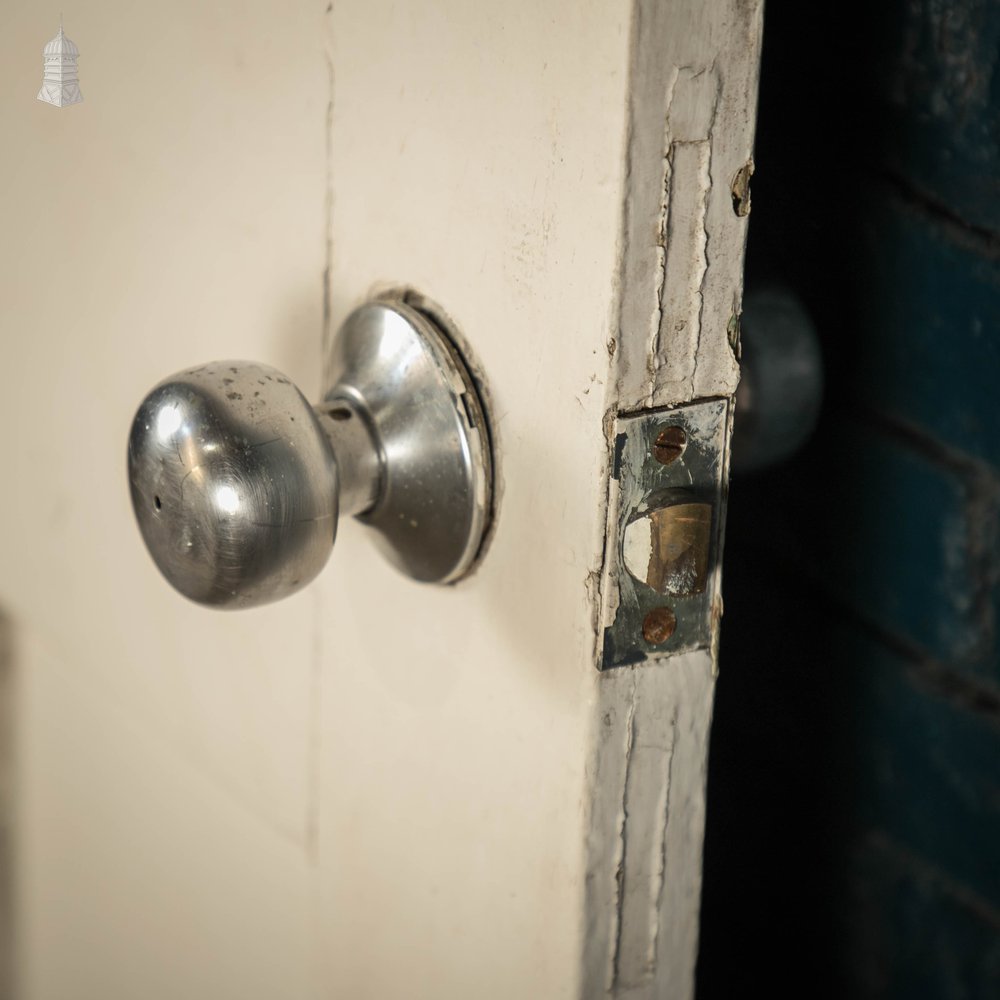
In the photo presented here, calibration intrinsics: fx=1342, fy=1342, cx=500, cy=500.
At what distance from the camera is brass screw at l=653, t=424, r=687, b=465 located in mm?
395

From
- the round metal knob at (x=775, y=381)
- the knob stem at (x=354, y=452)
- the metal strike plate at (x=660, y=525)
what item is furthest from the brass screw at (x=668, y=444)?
the round metal knob at (x=775, y=381)

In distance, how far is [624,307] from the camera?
373 millimetres

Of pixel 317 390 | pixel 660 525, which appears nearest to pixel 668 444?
pixel 660 525

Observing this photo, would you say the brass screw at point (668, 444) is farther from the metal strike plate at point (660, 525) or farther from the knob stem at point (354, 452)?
the knob stem at point (354, 452)

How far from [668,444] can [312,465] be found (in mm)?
111

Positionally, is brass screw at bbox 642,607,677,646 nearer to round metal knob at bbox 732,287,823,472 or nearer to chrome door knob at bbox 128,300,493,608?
chrome door knob at bbox 128,300,493,608

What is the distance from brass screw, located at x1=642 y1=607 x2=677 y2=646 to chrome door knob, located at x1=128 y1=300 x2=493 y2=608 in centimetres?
7

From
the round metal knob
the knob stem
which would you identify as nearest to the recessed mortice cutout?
the knob stem

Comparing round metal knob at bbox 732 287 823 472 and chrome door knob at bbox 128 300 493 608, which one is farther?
round metal knob at bbox 732 287 823 472

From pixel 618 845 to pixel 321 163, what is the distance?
0.27m

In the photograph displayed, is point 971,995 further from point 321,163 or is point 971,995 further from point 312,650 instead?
point 321,163

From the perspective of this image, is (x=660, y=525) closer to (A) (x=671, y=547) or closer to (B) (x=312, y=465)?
(A) (x=671, y=547)

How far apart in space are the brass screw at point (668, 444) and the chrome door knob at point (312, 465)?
0.22 feet

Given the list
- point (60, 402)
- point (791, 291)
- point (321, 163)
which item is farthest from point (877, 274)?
point (60, 402)
